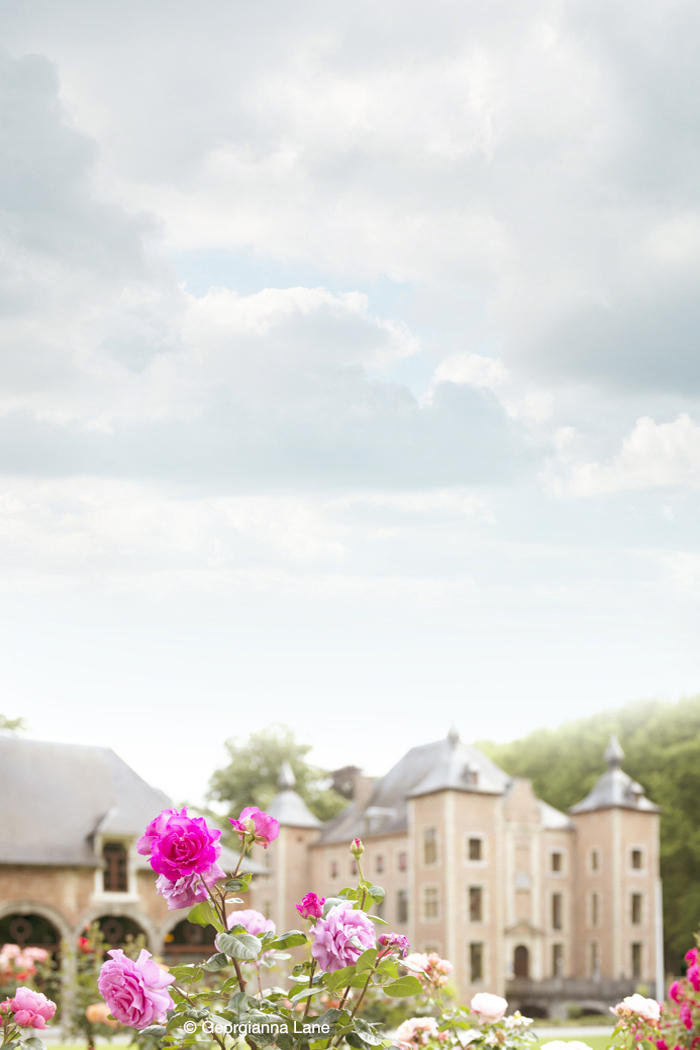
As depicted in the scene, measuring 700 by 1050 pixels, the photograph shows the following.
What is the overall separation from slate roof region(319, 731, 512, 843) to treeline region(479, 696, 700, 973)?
7123mm

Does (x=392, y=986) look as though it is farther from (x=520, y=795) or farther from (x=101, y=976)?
(x=520, y=795)

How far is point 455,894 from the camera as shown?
108 ft

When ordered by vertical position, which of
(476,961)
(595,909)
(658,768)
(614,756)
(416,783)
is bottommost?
(476,961)

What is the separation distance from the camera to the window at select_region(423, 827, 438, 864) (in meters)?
33.8

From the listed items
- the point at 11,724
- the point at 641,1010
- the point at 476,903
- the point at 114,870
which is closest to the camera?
the point at 641,1010

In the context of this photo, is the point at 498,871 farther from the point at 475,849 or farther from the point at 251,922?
the point at 251,922

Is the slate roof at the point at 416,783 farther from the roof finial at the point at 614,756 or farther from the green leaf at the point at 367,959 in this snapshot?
the green leaf at the point at 367,959

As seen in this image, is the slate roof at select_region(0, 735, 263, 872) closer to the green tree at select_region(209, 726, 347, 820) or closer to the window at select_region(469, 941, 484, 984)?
the window at select_region(469, 941, 484, 984)

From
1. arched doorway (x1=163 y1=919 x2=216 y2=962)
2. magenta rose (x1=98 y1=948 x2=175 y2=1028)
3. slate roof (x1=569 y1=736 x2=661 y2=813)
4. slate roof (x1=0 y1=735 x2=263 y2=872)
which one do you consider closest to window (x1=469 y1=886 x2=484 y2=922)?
slate roof (x1=569 y1=736 x2=661 y2=813)

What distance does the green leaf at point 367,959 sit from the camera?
9.84ft

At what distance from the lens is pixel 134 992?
2977 millimetres

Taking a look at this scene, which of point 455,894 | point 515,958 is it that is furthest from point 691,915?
point 455,894

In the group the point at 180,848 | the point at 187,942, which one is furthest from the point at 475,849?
the point at 180,848

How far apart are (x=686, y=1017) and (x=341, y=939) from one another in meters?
3.89
